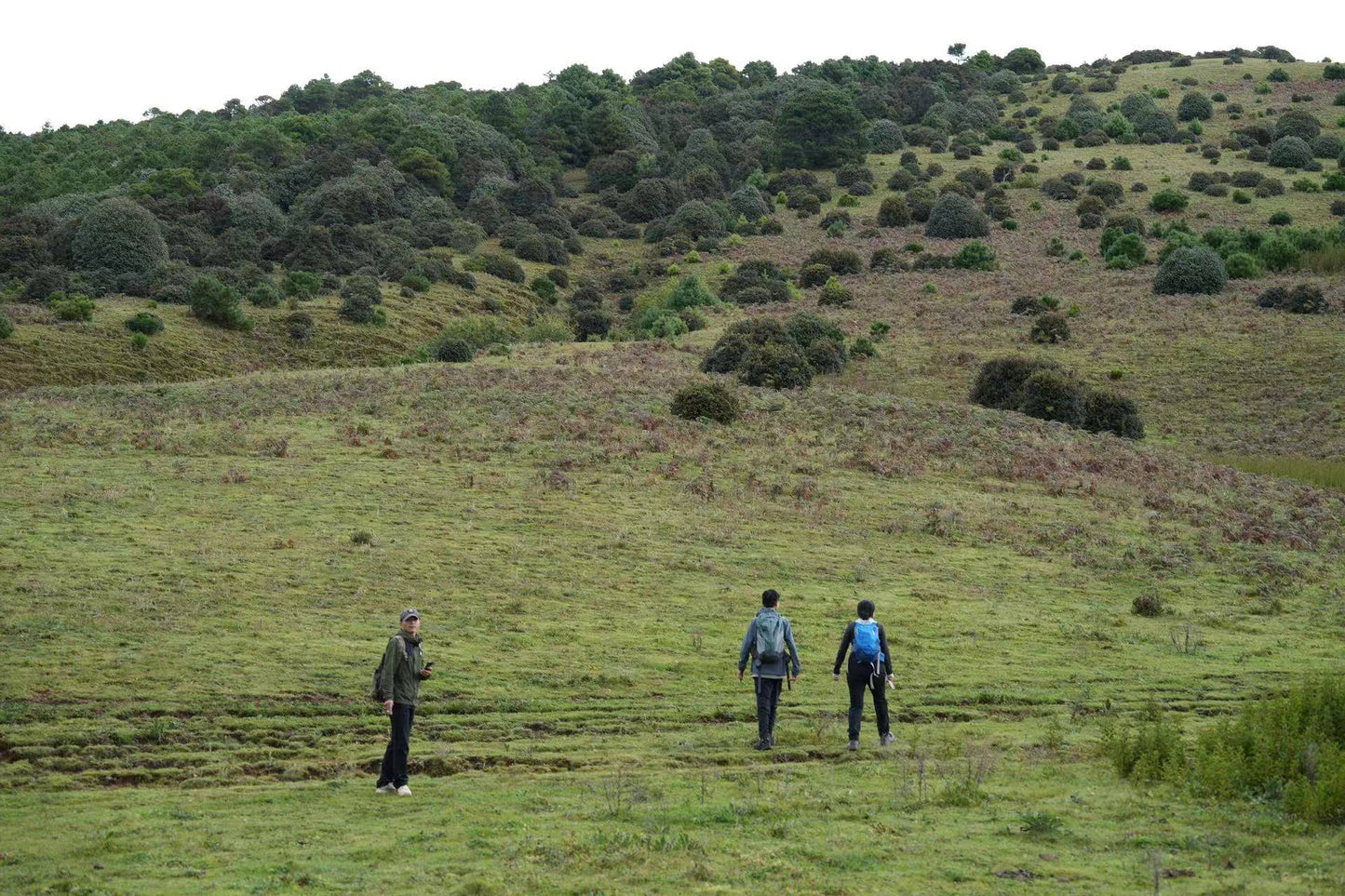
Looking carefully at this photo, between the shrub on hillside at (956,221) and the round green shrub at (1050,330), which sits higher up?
the shrub on hillside at (956,221)

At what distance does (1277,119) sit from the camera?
384 feet

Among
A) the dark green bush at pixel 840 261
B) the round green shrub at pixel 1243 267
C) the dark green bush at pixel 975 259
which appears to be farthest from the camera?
the dark green bush at pixel 840 261

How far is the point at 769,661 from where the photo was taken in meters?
15.2

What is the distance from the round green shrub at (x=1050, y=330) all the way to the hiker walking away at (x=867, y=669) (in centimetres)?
4951

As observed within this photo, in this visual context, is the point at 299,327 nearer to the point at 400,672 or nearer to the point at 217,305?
the point at 217,305

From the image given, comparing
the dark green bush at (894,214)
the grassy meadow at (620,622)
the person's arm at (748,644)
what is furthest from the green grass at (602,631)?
the dark green bush at (894,214)

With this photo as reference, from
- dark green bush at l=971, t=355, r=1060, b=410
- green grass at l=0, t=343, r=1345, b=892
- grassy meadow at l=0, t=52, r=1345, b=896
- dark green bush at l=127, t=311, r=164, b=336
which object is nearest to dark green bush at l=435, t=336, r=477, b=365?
grassy meadow at l=0, t=52, r=1345, b=896

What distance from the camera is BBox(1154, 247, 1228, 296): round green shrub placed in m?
69.9

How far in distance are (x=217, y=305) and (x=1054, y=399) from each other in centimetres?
3866

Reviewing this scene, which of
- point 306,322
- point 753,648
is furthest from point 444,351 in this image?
point 753,648

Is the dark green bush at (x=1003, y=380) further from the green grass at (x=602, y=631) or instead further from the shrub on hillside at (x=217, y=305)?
the shrub on hillside at (x=217, y=305)

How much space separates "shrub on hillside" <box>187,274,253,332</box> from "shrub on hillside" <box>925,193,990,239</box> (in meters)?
48.4

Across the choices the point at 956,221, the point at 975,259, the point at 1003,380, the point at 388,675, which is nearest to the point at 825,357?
the point at 1003,380

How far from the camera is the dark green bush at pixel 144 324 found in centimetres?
5819
